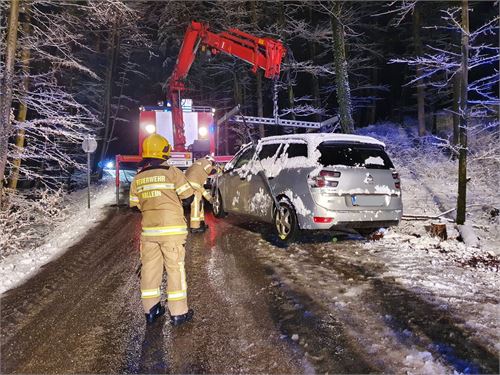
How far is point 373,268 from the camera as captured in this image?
18.6 ft

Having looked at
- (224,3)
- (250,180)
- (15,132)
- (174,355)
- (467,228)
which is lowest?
(174,355)

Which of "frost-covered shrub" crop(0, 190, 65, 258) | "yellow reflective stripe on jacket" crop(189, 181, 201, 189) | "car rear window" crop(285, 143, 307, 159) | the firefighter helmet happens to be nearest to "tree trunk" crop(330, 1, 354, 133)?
"car rear window" crop(285, 143, 307, 159)

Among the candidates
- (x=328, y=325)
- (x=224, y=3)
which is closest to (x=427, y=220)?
(x=328, y=325)

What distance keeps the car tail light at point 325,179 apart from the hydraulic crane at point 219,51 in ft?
13.8

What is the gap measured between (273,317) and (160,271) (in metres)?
1.30

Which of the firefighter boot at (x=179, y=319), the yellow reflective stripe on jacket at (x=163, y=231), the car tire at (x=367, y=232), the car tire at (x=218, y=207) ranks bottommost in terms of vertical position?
the firefighter boot at (x=179, y=319)

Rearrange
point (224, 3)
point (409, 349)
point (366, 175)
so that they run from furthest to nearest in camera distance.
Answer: point (224, 3), point (366, 175), point (409, 349)

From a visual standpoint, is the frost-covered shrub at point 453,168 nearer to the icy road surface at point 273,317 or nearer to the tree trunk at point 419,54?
the tree trunk at point 419,54

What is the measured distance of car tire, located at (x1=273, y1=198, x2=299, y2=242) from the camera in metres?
6.59

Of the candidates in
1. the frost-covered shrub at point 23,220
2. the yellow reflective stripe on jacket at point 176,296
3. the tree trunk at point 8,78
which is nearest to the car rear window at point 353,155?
the yellow reflective stripe on jacket at point 176,296

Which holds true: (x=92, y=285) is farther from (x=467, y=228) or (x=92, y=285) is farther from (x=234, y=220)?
(x=467, y=228)

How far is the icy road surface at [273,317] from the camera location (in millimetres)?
3361

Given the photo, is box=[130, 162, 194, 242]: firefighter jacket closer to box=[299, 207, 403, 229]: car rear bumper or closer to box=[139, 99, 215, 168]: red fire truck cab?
box=[299, 207, 403, 229]: car rear bumper

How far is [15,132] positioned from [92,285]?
290 inches
